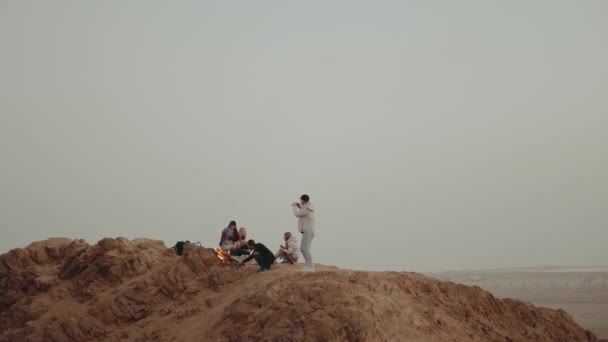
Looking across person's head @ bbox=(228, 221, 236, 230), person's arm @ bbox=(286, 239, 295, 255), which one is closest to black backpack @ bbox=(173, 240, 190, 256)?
person's head @ bbox=(228, 221, 236, 230)

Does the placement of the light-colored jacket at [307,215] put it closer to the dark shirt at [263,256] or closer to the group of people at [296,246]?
the group of people at [296,246]

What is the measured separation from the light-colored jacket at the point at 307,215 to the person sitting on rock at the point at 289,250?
128 centimetres

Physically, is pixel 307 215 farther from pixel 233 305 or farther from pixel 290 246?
pixel 233 305

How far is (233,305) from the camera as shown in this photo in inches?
490

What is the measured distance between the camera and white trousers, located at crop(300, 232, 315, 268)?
1422cm

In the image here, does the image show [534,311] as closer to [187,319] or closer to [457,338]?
[457,338]

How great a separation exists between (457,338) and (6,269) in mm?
15629

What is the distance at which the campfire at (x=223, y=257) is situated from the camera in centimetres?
1557

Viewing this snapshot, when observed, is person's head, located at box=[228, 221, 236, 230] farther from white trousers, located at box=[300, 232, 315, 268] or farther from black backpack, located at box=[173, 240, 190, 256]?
white trousers, located at box=[300, 232, 315, 268]

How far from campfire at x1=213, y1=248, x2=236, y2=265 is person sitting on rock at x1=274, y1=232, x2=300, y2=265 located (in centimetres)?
139

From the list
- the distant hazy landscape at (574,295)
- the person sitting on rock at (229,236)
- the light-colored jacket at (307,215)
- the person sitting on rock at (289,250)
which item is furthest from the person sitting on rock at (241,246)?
the distant hazy landscape at (574,295)

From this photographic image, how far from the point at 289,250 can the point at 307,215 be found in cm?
159

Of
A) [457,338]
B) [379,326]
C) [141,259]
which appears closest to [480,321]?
[457,338]

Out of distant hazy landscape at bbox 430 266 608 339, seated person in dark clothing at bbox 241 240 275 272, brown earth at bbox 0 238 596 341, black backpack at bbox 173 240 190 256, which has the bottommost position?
distant hazy landscape at bbox 430 266 608 339
